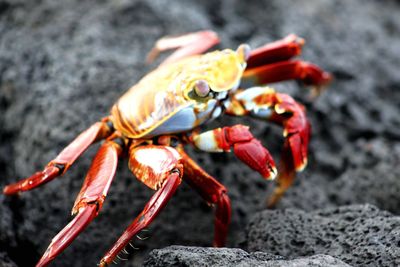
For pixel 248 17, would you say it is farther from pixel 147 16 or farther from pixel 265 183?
pixel 265 183

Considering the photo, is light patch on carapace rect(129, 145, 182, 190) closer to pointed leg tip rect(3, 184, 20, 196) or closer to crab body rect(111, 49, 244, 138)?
crab body rect(111, 49, 244, 138)

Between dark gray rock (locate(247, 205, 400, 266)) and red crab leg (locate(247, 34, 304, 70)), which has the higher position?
red crab leg (locate(247, 34, 304, 70))

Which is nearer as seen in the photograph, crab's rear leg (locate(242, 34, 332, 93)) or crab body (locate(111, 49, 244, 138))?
crab body (locate(111, 49, 244, 138))

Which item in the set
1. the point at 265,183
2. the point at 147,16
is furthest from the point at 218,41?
the point at 265,183

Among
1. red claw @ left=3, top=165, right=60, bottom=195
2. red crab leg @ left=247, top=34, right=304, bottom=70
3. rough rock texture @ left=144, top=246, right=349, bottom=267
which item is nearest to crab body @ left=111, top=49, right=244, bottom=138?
red crab leg @ left=247, top=34, right=304, bottom=70

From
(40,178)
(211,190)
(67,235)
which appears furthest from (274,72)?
(67,235)

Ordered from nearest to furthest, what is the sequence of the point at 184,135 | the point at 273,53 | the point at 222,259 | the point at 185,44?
1. the point at 222,259
2. the point at 184,135
3. the point at 273,53
4. the point at 185,44

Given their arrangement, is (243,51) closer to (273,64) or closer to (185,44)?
(273,64)
